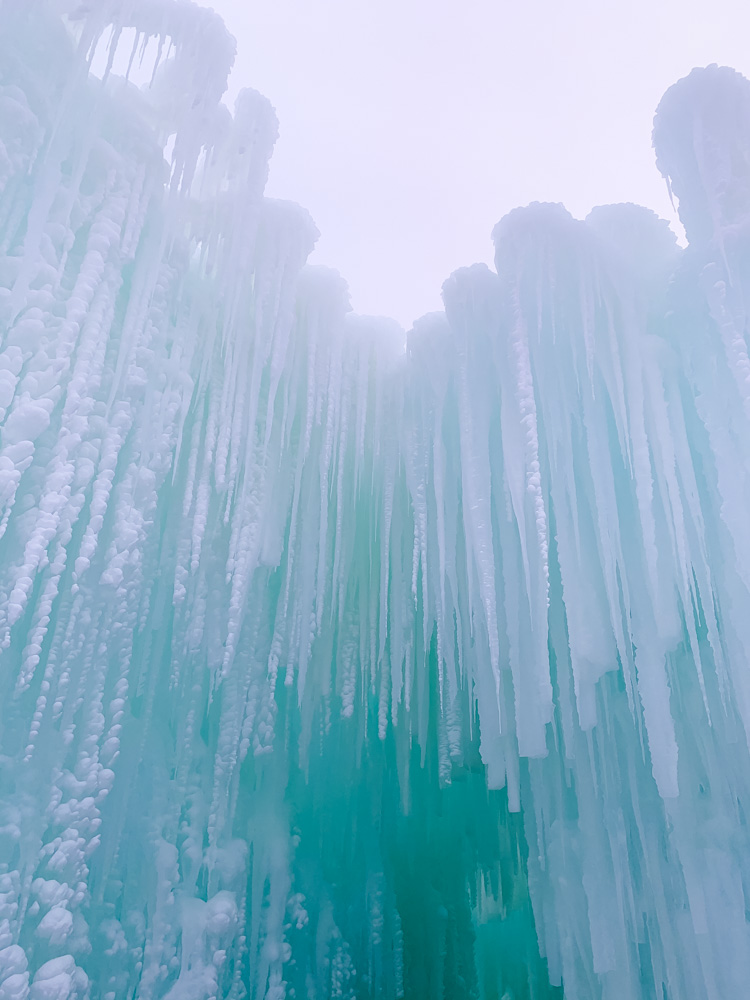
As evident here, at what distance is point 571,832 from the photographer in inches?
194

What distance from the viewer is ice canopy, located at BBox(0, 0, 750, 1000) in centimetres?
397

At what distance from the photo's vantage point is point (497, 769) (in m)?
4.88

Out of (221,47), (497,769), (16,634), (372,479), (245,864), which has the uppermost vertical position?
(221,47)

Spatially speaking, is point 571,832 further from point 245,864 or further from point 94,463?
point 94,463

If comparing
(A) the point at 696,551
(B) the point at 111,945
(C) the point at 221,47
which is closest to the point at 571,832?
(A) the point at 696,551

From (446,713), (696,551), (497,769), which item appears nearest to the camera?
(696,551)

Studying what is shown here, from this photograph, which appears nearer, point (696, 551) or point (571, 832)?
point (696, 551)

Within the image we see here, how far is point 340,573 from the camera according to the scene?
555 cm

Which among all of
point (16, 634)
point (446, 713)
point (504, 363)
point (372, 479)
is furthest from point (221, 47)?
point (446, 713)

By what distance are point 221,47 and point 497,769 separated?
5774 millimetres

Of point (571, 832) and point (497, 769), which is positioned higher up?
point (497, 769)

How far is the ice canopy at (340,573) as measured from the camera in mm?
3969

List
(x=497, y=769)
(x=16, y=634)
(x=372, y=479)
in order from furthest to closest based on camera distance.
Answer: (x=372, y=479) < (x=497, y=769) < (x=16, y=634)

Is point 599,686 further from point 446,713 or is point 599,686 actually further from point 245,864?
point 245,864
